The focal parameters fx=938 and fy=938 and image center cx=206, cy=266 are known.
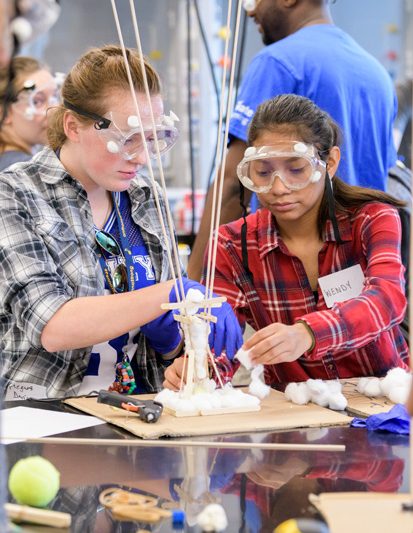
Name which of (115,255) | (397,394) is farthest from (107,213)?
(397,394)

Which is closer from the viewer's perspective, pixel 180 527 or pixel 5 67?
pixel 5 67

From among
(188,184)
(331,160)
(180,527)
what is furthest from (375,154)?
(188,184)

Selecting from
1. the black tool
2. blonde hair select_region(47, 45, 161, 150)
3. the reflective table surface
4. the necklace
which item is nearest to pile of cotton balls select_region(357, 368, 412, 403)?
the reflective table surface

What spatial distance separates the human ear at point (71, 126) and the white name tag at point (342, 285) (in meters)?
0.62

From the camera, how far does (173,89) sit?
573cm

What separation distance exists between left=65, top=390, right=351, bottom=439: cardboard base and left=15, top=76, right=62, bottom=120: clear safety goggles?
7.54 ft

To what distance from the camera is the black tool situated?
5.20ft

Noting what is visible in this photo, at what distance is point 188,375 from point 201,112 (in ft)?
14.0

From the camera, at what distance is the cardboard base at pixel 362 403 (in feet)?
5.58

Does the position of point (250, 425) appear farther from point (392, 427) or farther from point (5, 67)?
point (5, 67)

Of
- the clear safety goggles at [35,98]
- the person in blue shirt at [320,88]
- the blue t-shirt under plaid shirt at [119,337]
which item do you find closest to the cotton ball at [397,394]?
the blue t-shirt under plaid shirt at [119,337]

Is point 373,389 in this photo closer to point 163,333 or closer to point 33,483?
point 163,333

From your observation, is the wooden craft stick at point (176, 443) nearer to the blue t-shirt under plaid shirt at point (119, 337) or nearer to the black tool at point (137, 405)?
the black tool at point (137, 405)

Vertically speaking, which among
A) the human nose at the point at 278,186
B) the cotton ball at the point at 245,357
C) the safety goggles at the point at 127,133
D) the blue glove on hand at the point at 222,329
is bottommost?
the cotton ball at the point at 245,357
